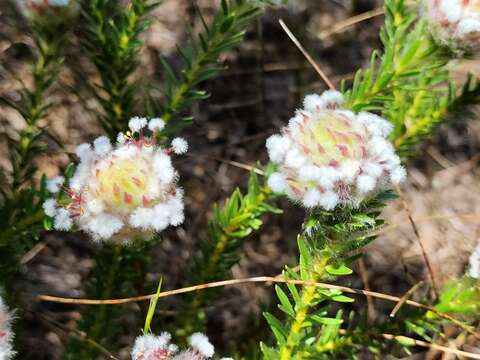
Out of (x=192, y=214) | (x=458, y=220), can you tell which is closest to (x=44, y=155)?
(x=192, y=214)

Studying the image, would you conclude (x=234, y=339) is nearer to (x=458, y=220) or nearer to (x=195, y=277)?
(x=195, y=277)

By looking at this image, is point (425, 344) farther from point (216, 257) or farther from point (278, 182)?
point (278, 182)

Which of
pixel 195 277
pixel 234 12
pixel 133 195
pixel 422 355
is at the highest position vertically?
pixel 234 12

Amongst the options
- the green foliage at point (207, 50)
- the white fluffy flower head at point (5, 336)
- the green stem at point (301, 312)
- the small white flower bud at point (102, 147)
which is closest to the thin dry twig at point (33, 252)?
the green foliage at point (207, 50)

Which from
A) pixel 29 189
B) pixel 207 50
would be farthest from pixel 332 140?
pixel 29 189

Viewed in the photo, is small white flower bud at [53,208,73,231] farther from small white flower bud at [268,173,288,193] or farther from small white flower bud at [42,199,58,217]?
small white flower bud at [268,173,288,193]

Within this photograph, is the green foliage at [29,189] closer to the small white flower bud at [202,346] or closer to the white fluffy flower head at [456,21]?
the small white flower bud at [202,346]

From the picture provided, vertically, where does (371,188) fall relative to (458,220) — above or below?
above
